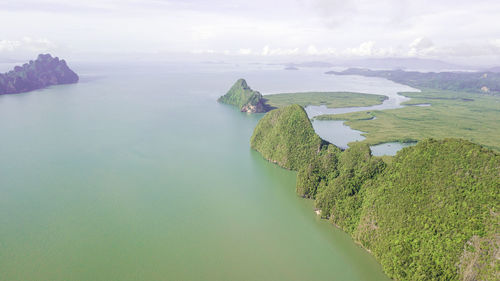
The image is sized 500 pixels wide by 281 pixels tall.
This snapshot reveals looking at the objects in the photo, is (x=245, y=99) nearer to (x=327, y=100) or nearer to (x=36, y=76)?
(x=327, y=100)

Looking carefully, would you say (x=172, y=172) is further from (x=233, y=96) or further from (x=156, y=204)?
(x=233, y=96)

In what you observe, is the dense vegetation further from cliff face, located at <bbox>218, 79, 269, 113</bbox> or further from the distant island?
the distant island

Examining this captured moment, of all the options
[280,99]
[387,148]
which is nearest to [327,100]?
[280,99]

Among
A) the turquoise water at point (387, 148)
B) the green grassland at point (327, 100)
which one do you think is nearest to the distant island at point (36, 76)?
the green grassland at point (327, 100)

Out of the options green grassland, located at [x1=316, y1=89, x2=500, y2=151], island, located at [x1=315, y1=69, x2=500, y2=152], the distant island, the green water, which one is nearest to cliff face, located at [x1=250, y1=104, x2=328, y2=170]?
the green water

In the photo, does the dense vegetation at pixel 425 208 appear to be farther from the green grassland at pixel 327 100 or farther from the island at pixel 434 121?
the green grassland at pixel 327 100

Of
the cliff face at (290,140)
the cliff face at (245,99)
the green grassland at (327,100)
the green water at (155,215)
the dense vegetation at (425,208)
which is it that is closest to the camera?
the dense vegetation at (425,208)

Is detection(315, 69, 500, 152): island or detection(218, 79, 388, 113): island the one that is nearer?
detection(315, 69, 500, 152): island
